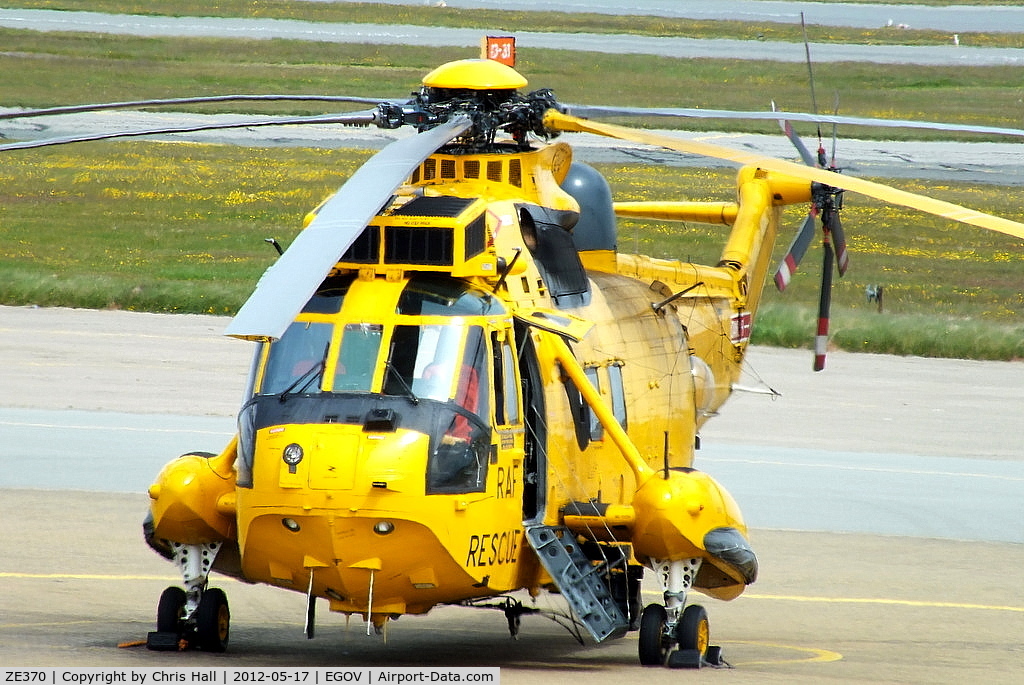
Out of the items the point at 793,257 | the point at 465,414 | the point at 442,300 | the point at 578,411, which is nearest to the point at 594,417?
the point at 578,411

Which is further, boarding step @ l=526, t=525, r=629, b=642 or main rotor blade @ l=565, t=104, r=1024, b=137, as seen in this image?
main rotor blade @ l=565, t=104, r=1024, b=137

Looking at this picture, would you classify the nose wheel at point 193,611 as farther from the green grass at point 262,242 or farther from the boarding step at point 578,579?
the green grass at point 262,242

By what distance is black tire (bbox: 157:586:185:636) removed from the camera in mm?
11906

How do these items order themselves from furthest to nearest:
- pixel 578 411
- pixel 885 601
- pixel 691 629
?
pixel 885 601, pixel 578 411, pixel 691 629

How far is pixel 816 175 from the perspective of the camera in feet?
38.7

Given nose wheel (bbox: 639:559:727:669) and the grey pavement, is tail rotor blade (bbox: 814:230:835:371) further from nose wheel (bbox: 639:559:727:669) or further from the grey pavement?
the grey pavement

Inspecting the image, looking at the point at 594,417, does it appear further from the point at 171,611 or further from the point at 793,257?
the point at 793,257

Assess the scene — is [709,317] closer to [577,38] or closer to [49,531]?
[49,531]

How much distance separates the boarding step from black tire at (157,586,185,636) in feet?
8.76

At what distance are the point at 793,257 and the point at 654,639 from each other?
5297 mm

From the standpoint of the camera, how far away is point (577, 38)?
66688 millimetres

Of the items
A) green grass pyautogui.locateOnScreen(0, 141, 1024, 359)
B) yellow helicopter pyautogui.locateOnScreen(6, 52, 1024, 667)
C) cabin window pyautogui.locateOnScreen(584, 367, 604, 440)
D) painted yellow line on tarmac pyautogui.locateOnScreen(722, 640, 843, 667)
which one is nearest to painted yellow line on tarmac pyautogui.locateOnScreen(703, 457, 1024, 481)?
yellow helicopter pyautogui.locateOnScreen(6, 52, 1024, 667)

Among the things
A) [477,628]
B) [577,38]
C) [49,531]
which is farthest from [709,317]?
[577,38]

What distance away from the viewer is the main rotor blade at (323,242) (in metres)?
8.43
